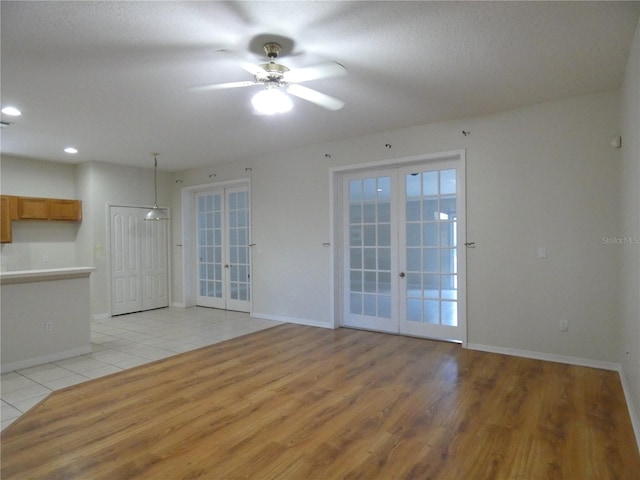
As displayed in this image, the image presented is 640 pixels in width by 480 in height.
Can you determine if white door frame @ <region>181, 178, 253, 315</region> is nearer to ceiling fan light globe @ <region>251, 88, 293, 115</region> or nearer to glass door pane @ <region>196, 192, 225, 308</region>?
glass door pane @ <region>196, 192, 225, 308</region>

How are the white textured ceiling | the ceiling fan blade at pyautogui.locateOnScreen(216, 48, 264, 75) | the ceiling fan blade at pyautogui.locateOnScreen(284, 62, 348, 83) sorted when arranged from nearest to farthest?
the white textured ceiling
the ceiling fan blade at pyautogui.locateOnScreen(216, 48, 264, 75)
the ceiling fan blade at pyautogui.locateOnScreen(284, 62, 348, 83)

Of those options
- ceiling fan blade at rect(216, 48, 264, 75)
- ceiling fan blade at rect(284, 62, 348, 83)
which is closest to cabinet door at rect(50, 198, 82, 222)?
ceiling fan blade at rect(216, 48, 264, 75)

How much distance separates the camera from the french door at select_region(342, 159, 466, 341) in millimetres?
4652

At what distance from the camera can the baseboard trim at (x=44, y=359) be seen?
3.85 meters

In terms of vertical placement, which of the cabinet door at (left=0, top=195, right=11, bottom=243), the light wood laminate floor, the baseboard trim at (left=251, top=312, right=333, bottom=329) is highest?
the cabinet door at (left=0, top=195, right=11, bottom=243)

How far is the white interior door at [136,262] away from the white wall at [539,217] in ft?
12.3

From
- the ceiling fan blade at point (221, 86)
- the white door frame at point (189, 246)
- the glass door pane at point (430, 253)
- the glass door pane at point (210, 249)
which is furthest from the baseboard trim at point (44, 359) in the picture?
the glass door pane at point (430, 253)

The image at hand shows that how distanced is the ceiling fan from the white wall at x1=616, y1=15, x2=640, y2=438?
2062 millimetres

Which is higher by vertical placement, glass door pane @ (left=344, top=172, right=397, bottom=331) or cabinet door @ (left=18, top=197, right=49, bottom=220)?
cabinet door @ (left=18, top=197, right=49, bottom=220)

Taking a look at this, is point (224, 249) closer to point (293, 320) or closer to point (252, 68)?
point (293, 320)

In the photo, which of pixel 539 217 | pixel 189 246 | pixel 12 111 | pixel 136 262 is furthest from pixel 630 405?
pixel 136 262

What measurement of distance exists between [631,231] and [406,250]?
2.47m

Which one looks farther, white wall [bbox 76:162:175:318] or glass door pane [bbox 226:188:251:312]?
glass door pane [bbox 226:188:251:312]

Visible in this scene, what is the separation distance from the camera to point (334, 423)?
274 centimetres
